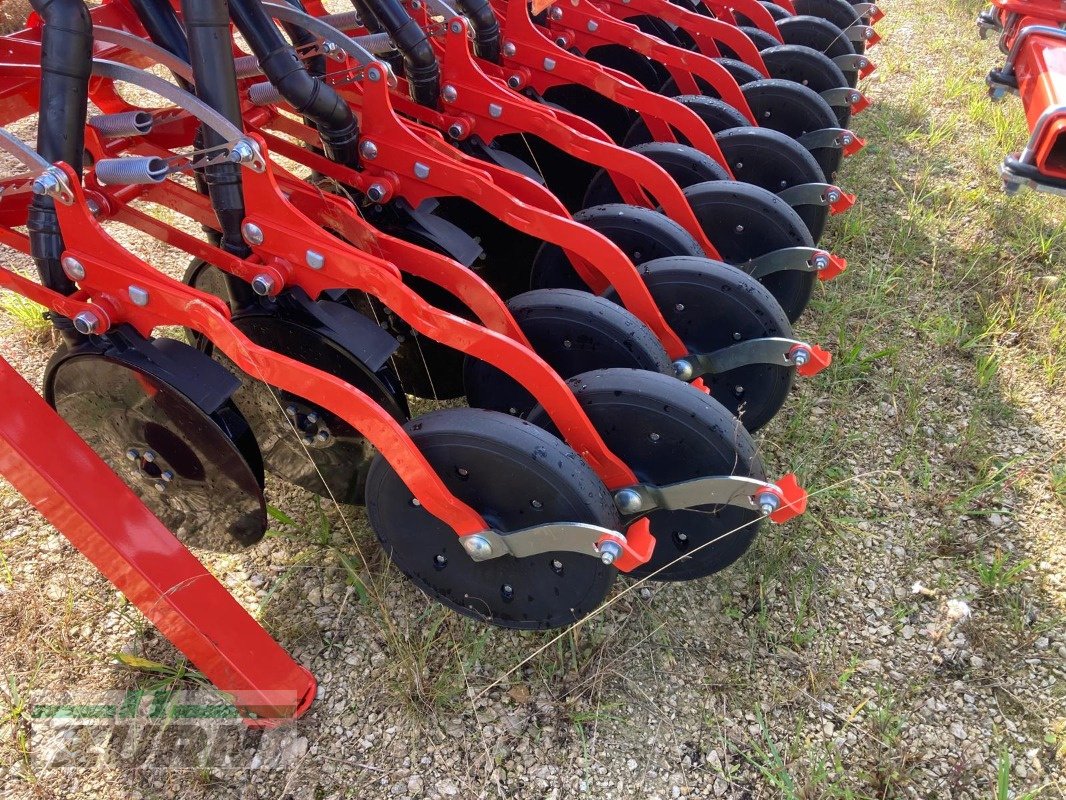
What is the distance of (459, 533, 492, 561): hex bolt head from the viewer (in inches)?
62.2

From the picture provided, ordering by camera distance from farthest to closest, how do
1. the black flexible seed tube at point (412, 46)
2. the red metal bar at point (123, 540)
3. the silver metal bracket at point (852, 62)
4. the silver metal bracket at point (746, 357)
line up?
1. the silver metal bracket at point (852, 62)
2. the black flexible seed tube at point (412, 46)
3. the silver metal bracket at point (746, 357)
4. the red metal bar at point (123, 540)

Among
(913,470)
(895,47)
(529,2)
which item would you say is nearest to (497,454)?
(913,470)

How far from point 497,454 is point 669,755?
31.6 inches

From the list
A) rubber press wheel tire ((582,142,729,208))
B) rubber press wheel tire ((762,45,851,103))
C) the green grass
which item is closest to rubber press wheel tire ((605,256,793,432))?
rubber press wheel tire ((582,142,729,208))

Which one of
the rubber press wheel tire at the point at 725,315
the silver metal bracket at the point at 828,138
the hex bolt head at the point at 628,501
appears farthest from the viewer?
the silver metal bracket at the point at 828,138

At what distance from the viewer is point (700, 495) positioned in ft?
5.31

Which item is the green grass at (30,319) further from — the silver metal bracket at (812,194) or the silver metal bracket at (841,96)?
the silver metal bracket at (841,96)

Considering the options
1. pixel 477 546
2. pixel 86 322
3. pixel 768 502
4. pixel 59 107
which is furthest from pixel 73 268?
pixel 768 502

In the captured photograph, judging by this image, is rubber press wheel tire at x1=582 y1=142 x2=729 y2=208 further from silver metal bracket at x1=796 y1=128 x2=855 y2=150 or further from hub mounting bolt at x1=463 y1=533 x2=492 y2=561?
hub mounting bolt at x1=463 y1=533 x2=492 y2=561

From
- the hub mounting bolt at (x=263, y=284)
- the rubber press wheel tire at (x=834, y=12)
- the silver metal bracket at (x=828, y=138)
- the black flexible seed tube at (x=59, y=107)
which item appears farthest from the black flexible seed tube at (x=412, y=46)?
the rubber press wheel tire at (x=834, y=12)

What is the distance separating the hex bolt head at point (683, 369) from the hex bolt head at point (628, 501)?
0.46 m

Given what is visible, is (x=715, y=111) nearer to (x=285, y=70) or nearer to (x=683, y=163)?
(x=683, y=163)

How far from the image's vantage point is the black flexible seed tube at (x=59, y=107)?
62.6 inches

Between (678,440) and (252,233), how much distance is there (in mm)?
1083
